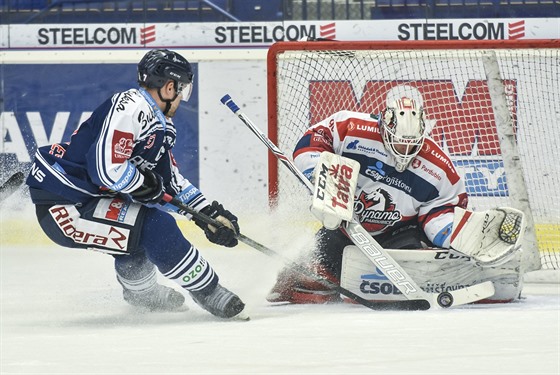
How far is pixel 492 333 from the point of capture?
3.54 metres

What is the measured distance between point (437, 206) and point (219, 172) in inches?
79.0

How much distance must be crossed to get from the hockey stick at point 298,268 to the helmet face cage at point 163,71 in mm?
387

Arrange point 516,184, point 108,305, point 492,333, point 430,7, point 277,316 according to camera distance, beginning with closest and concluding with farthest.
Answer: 1. point 492,333
2. point 277,316
3. point 108,305
4. point 516,184
5. point 430,7

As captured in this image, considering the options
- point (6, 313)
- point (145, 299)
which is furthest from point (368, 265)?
point (6, 313)

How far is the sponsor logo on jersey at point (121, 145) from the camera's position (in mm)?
3840

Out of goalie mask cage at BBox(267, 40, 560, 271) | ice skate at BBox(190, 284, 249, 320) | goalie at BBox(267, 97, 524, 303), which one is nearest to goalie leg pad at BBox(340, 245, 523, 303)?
goalie at BBox(267, 97, 524, 303)

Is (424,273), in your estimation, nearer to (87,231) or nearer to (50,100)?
(87,231)

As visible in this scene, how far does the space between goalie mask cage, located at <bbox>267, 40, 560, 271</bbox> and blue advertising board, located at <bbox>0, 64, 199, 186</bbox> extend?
4.35 feet

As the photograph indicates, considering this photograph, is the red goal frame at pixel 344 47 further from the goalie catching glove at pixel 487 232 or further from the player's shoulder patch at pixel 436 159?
the goalie catching glove at pixel 487 232

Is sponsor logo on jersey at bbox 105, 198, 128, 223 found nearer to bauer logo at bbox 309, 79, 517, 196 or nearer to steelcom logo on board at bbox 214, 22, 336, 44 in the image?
bauer logo at bbox 309, 79, 517, 196

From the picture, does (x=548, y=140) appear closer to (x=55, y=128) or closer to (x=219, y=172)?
(x=219, y=172)

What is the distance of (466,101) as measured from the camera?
17.8 ft

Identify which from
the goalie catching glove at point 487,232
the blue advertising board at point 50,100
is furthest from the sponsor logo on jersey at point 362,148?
the blue advertising board at point 50,100

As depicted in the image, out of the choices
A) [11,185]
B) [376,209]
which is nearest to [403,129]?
[376,209]
